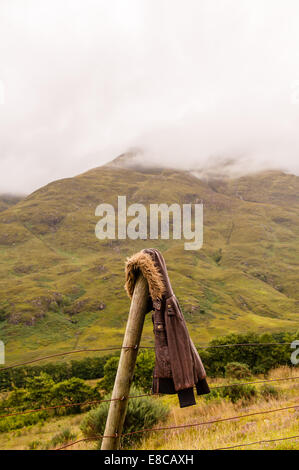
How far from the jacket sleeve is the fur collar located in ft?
0.56

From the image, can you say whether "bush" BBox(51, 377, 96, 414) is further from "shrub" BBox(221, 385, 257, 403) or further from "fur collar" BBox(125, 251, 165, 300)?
"fur collar" BBox(125, 251, 165, 300)

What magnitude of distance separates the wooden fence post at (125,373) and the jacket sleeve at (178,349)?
13.2 inches

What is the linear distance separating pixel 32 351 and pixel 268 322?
73082 mm

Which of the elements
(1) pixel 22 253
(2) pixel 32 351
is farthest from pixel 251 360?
(1) pixel 22 253

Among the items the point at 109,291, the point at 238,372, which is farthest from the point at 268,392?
the point at 109,291

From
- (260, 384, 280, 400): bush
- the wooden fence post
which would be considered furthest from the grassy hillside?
the wooden fence post

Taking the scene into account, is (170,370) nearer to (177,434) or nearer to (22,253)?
(177,434)

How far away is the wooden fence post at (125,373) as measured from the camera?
11.2 ft

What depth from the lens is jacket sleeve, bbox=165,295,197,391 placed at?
3.33m

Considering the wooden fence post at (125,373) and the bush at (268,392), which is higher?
the wooden fence post at (125,373)

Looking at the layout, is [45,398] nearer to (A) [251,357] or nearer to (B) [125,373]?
(A) [251,357]

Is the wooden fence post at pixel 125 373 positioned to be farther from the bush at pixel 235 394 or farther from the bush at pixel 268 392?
the bush at pixel 268 392

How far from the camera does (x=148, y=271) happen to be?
3.60 meters
